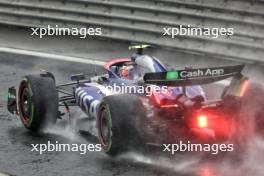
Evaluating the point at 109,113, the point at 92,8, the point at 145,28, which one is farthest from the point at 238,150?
the point at 92,8

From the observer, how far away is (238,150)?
8258mm

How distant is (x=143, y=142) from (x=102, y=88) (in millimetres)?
1661

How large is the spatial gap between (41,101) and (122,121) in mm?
1677

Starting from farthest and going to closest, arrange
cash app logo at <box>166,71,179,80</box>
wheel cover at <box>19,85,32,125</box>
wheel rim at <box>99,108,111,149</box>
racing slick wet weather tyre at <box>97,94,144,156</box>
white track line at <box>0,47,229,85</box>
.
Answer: white track line at <box>0,47,229,85</box>
wheel cover at <box>19,85,32,125</box>
wheel rim at <box>99,108,111,149</box>
racing slick wet weather tyre at <box>97,94,144,156</box>
cash app logo at <box>166,71,179,80</box>

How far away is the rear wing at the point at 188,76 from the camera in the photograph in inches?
298

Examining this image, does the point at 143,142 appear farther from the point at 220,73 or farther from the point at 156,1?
the point at 156,1

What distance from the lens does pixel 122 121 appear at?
766 cm

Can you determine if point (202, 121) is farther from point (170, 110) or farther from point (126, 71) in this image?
point (126, 71)

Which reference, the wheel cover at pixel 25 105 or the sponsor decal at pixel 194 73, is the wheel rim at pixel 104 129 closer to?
the sponsor decal at pixel 194 73

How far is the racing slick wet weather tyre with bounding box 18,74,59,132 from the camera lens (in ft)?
29.4

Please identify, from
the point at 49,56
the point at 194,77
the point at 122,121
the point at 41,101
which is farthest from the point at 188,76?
the point at 49,56

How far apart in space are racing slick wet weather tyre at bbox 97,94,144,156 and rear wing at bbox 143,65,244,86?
336 millimetres

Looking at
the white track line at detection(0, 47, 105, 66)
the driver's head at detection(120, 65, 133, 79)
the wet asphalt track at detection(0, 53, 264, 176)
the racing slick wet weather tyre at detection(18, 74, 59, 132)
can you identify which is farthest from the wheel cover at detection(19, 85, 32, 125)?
the white track line at detection(0, 47, 105, 66)

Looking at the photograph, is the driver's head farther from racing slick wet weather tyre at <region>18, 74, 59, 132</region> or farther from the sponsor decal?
the sponsor decal
